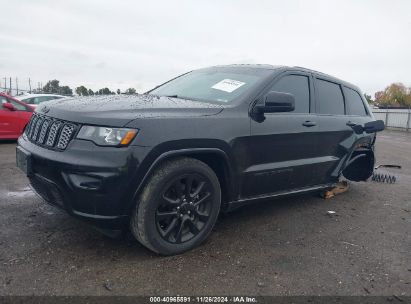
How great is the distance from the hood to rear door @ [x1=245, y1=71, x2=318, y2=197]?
0.57m

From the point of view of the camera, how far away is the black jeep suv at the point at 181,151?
280 centimetres

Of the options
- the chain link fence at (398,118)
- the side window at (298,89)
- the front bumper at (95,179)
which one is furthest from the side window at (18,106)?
the chain link fence at (398,118)

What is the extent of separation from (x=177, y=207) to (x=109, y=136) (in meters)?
0.81

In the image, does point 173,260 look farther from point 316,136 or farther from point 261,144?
point 316,136

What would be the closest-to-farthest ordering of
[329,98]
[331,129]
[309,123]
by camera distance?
[309,123], [331,129], [329,98]

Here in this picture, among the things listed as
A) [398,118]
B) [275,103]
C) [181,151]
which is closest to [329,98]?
[275,103]

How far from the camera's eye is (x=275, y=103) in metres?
3.52

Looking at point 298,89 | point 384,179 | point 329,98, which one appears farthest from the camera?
point 384,179

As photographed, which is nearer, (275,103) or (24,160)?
(24,160)

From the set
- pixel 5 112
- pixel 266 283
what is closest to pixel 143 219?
pixel 266 283

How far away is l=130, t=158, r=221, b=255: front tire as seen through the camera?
296 centimetres

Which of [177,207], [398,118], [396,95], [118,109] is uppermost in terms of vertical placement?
[396,95]

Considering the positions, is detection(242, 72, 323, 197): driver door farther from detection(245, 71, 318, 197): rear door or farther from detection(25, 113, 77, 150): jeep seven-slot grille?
detection(25, 113, 77, 150): jeep seven-slot grille

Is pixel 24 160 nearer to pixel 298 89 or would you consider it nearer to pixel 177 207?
pixel 177 207
